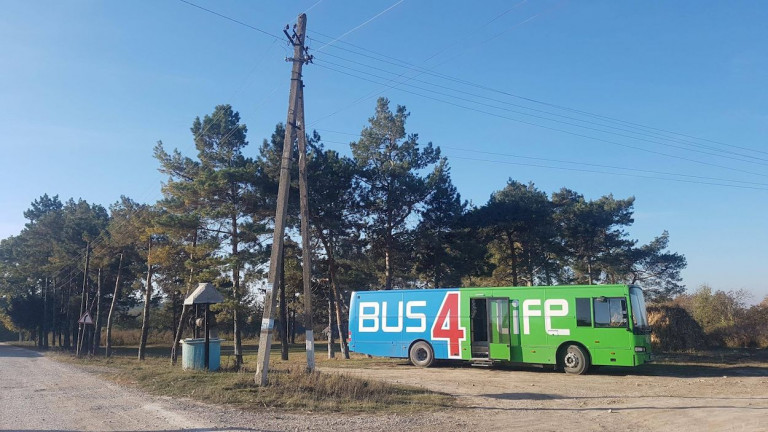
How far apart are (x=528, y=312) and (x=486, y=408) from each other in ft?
24.3

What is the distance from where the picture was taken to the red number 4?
62.1 ft

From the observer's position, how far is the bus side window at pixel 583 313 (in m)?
17.0

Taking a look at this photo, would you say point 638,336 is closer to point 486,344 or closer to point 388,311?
point 486,344

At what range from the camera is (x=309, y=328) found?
14781 mm

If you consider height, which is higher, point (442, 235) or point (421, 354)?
point (442, 235)

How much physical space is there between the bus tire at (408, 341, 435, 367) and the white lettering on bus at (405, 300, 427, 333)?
51 centimetres

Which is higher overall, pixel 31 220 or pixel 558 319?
pixel 31 220

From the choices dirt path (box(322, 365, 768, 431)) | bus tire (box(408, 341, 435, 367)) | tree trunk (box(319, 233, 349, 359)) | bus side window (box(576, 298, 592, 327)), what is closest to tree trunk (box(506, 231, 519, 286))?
tree trunk (box(319, 233, 349, 359))

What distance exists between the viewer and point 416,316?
64.9 feet

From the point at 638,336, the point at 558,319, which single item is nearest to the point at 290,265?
the point at 558,319

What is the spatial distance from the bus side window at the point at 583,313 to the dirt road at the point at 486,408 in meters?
1.62

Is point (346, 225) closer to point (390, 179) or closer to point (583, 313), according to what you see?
point (390, 179)

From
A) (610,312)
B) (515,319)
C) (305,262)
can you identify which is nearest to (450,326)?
(515,319)

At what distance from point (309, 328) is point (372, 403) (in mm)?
4175
